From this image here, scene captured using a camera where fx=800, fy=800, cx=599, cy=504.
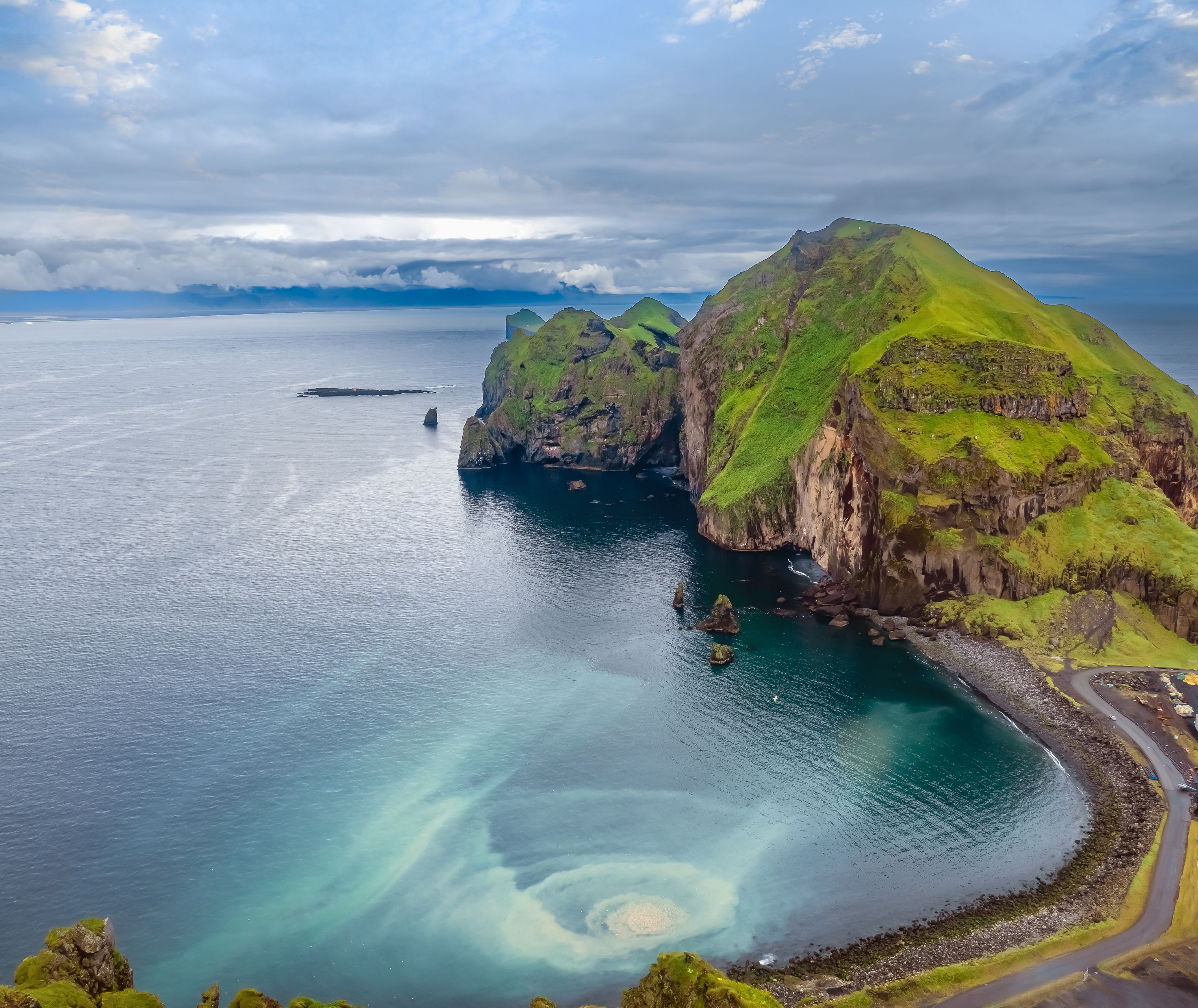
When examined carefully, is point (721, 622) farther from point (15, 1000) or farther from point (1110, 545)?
point (15, 1000)

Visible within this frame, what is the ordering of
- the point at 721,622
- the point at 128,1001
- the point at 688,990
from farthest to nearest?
the point at 721,622, the point at 688,990, the point at 128,1001

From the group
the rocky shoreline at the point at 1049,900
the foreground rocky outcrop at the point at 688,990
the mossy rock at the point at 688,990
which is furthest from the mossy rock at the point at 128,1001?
the rocky shoreline at the point at 1049,900

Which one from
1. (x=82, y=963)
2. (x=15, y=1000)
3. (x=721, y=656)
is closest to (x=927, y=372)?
(x=721, y=656)

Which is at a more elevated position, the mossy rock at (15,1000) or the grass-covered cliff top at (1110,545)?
the grass-covered cliff top at (1110,545)

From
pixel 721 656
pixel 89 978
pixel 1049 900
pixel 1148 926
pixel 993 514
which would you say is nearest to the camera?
pixel 89 978

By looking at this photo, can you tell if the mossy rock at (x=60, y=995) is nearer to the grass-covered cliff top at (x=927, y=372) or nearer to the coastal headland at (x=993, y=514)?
the coastal headland at (x=993, y=514)

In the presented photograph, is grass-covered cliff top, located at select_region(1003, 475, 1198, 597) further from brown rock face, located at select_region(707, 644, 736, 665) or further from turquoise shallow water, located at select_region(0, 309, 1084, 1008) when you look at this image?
brown rock face, located at select_region(707, 644, 736, 665)
